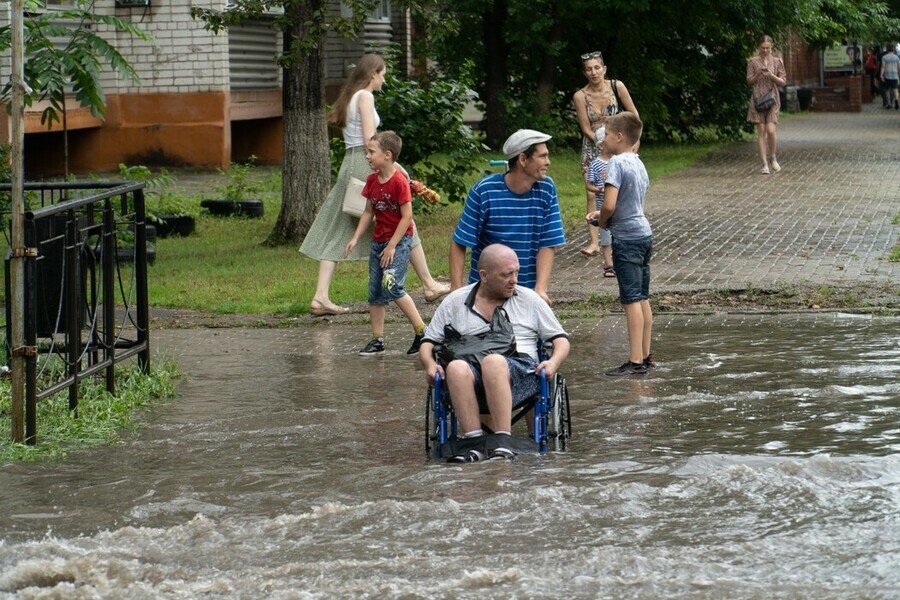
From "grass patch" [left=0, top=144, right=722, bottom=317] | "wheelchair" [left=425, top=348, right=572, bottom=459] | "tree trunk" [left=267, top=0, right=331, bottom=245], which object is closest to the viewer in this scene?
"wheelchair" [left=425, top=348, right=572, bottom=459]

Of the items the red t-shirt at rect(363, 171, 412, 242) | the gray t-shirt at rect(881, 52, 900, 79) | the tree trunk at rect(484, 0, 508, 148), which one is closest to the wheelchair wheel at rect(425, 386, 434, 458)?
the red t-shirt at rect(363, 171, 412, 242)

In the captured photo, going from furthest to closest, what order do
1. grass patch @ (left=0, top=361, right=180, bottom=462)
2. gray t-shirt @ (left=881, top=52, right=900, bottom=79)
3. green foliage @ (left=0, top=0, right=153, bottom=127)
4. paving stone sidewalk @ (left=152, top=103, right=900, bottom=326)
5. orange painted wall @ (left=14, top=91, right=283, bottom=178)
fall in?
1. gray t-shirt @ (left=881, top=52, right=900, bottom=79)
2. orange painted wall @ (left=14, top=91, right=283, bottom=178)
3. paving stone sidewalk @ (left=152, top=103, right=900, bottom=326)
4. green foliage @ (left=0, top=0, right=153, bottom=127)
5. grass patch @ (left=0, top=361, right=180, bottom=462)

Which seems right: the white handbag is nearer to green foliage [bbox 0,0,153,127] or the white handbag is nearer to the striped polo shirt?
green foliage [bbox 0,0,153,127]

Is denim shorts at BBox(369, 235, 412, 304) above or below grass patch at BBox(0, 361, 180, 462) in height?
above

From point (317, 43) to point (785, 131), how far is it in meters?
21.4

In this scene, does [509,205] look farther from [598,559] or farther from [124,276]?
[124,276]

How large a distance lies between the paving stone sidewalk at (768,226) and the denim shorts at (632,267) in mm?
2805

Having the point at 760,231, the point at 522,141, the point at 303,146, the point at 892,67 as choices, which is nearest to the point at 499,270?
the point at 522,141

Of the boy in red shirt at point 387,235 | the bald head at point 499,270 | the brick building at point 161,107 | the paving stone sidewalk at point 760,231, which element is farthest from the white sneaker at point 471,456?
the brick building at point 161,107

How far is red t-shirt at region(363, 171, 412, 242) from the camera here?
10125 mm

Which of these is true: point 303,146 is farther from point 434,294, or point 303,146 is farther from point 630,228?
point 630,228

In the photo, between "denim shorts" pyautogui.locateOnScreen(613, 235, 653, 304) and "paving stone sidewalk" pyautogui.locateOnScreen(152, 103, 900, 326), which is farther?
"paving stone sidewalk" pyautogui.locateOnScreen(152, 103, 900, 326)

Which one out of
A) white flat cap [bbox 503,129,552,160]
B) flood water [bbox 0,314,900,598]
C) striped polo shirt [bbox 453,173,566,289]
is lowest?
flood water [bbox 0,314,900,598]

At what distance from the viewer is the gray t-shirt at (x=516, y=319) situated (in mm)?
7223
